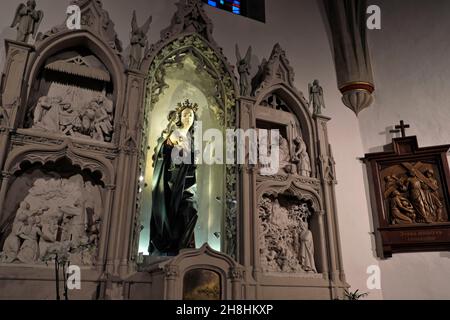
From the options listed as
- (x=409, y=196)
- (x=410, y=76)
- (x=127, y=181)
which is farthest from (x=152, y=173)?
(x=410, y=76)

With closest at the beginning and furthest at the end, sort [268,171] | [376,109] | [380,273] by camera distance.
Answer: [268,171], [380,273], [376,109]

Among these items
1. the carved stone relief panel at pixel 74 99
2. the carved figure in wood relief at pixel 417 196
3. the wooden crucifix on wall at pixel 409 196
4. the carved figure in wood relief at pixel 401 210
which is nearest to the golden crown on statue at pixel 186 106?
the carved stone relief panel at pixel 74 99

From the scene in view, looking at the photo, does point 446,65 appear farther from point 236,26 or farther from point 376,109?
point 236,26

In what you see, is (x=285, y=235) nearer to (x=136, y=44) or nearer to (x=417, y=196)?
(x=417, y=196)

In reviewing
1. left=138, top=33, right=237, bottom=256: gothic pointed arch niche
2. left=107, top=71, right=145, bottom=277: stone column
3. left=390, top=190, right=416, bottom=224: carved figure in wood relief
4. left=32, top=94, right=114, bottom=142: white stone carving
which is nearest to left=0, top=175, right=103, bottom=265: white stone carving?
left=107, top=71, right=145, bottom=277: stone column

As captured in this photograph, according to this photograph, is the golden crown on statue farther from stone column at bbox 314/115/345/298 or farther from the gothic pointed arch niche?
stone column at bbox 314/115/345/298

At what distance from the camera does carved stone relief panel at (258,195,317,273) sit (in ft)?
18.5

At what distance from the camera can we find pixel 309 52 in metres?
7.59

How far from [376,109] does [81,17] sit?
5417mm

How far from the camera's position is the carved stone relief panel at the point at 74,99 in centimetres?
486

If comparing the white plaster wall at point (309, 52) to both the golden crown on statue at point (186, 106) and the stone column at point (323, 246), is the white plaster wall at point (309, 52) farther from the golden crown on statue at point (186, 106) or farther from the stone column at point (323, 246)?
the golden crown on statue at point (186, 106)

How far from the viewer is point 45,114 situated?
15.9 feet

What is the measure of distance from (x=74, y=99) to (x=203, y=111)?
2.14 m

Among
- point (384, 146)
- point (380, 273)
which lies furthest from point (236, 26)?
point (380, 273)
